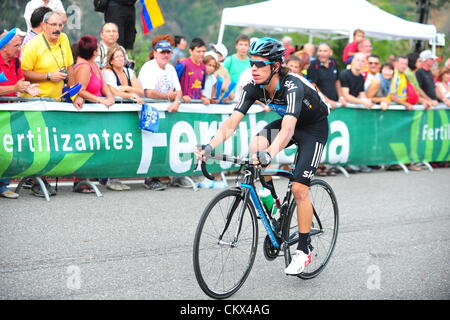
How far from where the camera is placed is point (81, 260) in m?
6.25

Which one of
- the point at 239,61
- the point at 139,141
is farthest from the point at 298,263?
the point at 239,61

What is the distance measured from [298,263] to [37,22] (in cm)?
562

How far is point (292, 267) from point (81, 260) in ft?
6.40

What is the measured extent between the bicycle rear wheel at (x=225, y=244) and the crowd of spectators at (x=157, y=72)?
3.64 metres

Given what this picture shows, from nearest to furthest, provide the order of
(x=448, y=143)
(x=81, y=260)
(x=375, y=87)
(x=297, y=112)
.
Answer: (x=297, y=112)
(x=81, y=260)
(x=375, y=87)
(x=448, y=143)

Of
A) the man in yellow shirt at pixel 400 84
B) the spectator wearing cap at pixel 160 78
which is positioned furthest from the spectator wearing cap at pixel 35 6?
the man in yellow shirt at pixel 400 84

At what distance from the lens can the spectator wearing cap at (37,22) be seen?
938cm

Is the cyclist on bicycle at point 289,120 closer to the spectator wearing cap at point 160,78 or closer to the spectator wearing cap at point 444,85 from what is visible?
the spectator wearing cap at point 160,78

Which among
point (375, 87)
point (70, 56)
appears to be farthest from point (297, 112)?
point (375, 87)

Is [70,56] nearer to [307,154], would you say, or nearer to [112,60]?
[112,60]

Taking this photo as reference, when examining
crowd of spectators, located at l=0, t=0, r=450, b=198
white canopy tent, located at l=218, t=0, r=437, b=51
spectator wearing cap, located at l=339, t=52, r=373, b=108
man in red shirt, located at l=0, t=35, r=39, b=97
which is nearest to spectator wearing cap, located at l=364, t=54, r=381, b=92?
crowd of spectators, located at l=0, t=0, r=450, b=198

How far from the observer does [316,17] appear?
1745 cm

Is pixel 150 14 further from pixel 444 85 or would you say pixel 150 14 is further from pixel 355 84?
pixel 444 85

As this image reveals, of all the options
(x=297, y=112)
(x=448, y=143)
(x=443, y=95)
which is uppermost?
(x=297, y=112)
